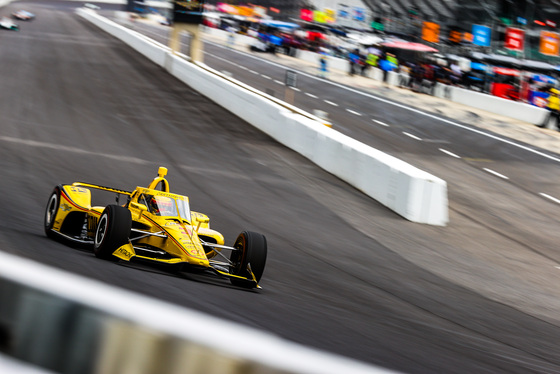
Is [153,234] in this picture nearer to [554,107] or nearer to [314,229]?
[314,229]

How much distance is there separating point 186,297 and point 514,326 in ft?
13.6

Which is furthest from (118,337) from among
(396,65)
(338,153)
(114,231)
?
(396,65)

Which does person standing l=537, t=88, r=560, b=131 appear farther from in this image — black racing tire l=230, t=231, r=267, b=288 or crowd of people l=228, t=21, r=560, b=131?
black racing tire l=230, t=231, r=267, b=288

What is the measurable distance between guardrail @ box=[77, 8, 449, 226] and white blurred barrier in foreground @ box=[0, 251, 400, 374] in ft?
41.8

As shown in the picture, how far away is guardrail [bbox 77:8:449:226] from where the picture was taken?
15664mm

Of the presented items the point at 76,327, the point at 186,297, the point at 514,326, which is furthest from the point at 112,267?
the point at 76,327

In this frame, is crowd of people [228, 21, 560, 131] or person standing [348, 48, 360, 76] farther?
person standing [348, 48, 360, 76]

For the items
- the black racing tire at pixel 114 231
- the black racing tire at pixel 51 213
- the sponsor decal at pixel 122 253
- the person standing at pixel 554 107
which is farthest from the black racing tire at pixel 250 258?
the person standing at pixel 554 107

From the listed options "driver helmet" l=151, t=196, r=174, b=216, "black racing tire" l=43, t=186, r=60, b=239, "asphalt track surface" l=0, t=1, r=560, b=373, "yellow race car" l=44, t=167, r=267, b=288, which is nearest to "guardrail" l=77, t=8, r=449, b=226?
"asphalt track surface" l=0, t=1, r=560, b=373

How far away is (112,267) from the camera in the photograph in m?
8.51

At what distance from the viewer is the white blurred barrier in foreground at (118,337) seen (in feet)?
9.50

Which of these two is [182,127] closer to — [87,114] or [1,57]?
[87,114]

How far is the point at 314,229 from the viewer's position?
1397 cm

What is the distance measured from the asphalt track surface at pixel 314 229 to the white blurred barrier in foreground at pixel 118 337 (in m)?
3.90
